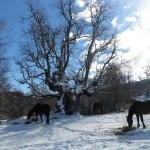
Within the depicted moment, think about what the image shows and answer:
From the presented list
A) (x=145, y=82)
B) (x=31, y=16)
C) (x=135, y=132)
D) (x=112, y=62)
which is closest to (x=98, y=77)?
(x=112, y=62)

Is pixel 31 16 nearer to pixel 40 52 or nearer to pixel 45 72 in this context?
pixel 40 52

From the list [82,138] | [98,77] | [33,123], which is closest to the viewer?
[82,138]

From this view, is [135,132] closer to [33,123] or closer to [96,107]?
[33,123]

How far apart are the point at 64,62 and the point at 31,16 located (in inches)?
247

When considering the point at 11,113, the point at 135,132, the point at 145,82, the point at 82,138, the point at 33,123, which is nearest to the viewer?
the point at 82,138

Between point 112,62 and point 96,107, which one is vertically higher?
point 112,62

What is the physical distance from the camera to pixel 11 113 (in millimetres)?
45469

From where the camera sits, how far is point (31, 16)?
33000mm

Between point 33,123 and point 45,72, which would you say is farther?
point 45,72

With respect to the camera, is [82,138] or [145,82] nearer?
[82,138]

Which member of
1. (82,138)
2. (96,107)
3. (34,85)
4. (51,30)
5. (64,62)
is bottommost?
(82,138)

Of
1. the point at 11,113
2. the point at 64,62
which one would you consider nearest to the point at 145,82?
the point at 11,113

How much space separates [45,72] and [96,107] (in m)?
7.79

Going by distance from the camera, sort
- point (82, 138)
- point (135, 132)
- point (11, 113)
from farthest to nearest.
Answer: point (11, 113), point (135, 132), point (82, 138)
